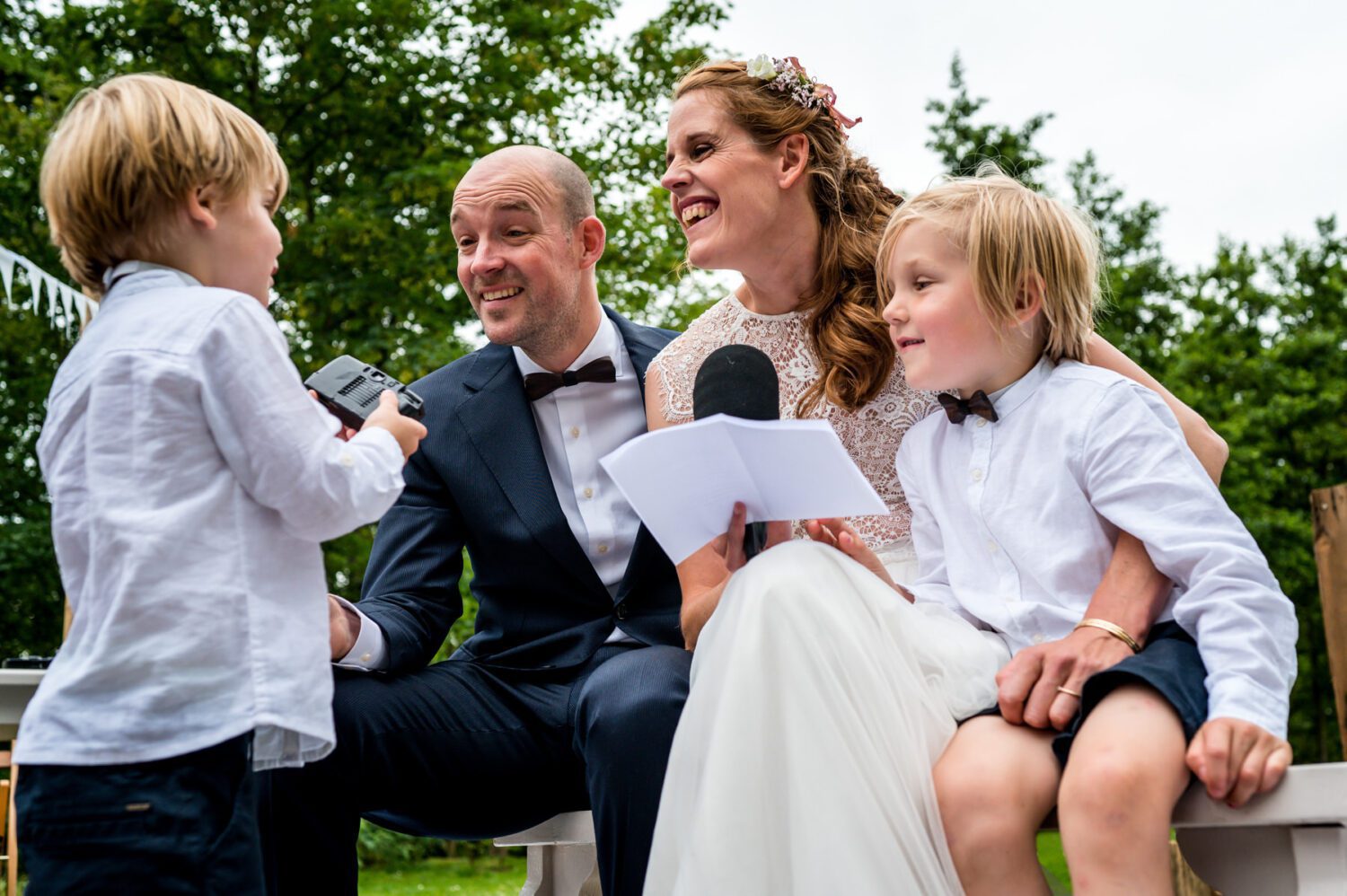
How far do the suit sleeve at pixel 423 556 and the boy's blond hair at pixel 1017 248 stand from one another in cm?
124

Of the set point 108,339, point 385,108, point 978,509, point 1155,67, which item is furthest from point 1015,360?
point 1155,67

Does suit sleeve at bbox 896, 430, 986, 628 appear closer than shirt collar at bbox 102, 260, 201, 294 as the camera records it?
No

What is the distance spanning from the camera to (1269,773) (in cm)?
187

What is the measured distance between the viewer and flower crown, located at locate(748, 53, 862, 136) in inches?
125

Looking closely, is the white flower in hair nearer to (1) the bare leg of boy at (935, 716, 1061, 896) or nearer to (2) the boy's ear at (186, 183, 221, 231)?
(2) the boy's ear at (186, 183, 221, 231)

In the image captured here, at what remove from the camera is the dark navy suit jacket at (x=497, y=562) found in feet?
9.95

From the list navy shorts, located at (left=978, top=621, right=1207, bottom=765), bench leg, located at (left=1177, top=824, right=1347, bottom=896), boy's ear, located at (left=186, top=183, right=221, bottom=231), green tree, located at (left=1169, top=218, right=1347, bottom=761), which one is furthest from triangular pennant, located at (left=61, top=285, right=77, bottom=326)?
green tree, located at (left=1169, top=218, right=1347, bottom=761)

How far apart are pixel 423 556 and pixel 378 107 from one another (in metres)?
10.0

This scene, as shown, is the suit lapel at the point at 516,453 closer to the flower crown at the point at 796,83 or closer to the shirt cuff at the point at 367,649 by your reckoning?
the shirt cuff at the point at 367,649

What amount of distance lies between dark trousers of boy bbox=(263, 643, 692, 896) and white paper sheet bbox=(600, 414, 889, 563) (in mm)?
428

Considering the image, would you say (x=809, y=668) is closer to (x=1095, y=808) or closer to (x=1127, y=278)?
(x=1095, y=808)

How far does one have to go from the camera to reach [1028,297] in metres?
2.52

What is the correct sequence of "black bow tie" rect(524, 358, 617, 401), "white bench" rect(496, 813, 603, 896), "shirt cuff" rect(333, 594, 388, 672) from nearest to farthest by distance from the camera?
1. "shirt cuff" rect(333, 594, 388, 672)
2. "black bow tie" rect(524, 358, 617, 401)
3. "white bench" rect(496, 813, 603, 896)

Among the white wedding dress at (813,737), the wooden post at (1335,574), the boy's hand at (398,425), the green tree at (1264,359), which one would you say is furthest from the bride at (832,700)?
the green tree at (1264,359)
